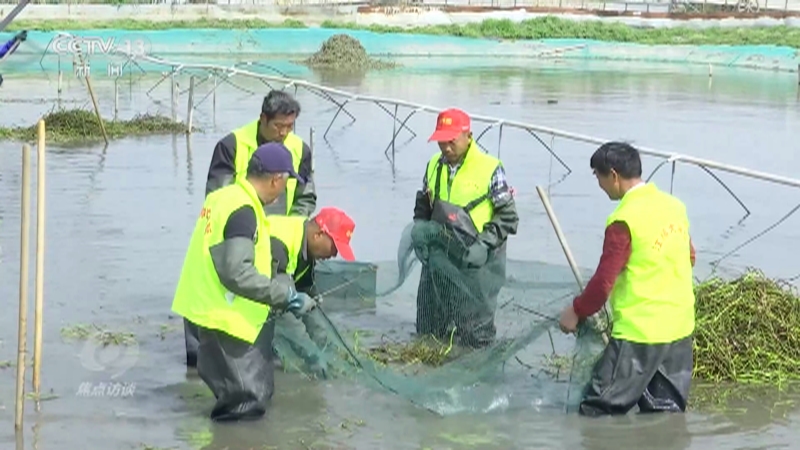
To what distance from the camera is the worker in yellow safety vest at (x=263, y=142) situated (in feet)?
21.7

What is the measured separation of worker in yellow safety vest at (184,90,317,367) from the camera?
21.7 feet

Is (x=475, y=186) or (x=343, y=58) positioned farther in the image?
(x=343, y=58)

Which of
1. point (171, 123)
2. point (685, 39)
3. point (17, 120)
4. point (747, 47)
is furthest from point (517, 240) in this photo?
point (685, 39)

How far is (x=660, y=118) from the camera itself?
2159cm

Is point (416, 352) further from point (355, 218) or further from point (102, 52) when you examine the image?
point (102, 52)

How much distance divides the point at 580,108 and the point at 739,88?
8.10 meters

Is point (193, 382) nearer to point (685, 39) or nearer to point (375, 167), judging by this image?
point (375, 167)

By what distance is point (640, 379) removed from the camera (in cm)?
586

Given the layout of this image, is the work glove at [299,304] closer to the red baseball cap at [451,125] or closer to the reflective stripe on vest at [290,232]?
the reflective stripe on vest at [290,232]

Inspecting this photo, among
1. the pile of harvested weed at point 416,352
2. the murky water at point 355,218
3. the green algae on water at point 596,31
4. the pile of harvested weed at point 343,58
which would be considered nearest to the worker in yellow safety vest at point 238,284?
the murky water at point 355,218

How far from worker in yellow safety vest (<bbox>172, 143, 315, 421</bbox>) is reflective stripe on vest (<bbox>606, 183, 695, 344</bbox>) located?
5.14 feet

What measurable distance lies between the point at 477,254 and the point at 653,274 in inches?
55.4

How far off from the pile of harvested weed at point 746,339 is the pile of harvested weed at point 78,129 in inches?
462

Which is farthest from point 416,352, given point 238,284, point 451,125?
point 238,284
